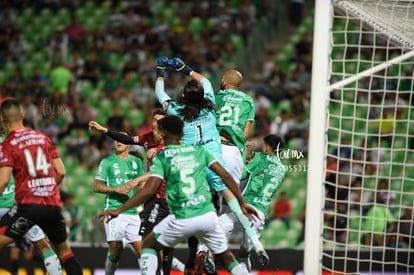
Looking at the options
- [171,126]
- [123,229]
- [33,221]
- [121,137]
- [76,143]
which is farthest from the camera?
[76,143]

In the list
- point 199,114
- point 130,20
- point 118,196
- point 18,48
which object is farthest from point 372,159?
point 18,48

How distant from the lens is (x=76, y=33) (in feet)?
65.8

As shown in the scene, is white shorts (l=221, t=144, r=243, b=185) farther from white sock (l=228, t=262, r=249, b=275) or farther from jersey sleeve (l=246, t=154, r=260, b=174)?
white sock (l=228, t=262, r=249, b=275)

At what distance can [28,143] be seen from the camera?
823 centimetres

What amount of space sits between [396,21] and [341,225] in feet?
17.3

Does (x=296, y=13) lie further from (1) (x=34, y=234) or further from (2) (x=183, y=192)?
(2) (x=183, y=192)

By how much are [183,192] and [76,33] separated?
13.0 metres

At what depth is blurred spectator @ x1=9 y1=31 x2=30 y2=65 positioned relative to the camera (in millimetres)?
19688

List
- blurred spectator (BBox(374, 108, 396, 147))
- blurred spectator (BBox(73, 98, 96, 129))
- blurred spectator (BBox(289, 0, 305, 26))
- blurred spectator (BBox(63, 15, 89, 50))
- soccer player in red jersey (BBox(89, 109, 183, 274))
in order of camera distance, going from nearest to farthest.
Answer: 1. soccer player in red jersey (BBox(89, 109, 183, 274))
2. blurred spectator (BBox(374, 108, 396, 147))
3. blurred spectator (BBox(73, 98, 96, 129))
4. blurred spectator (BBox(289, 0, 305, 26))
5. blurred spectator (BBox(63, 15, 89, 50))

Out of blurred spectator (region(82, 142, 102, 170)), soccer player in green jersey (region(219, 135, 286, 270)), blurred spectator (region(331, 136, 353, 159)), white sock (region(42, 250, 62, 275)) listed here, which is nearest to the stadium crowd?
blurred spectator (region(82, 142, 102, 170))

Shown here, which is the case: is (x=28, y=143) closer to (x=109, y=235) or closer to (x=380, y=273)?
(x=109, y=235)

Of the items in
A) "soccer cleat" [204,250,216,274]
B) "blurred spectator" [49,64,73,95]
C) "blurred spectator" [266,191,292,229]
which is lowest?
"blurred spectator" [266,191,292,229]

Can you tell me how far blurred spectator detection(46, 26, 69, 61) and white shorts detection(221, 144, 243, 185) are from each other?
10650 millimetres

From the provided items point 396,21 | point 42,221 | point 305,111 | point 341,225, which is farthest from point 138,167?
point 305,111
